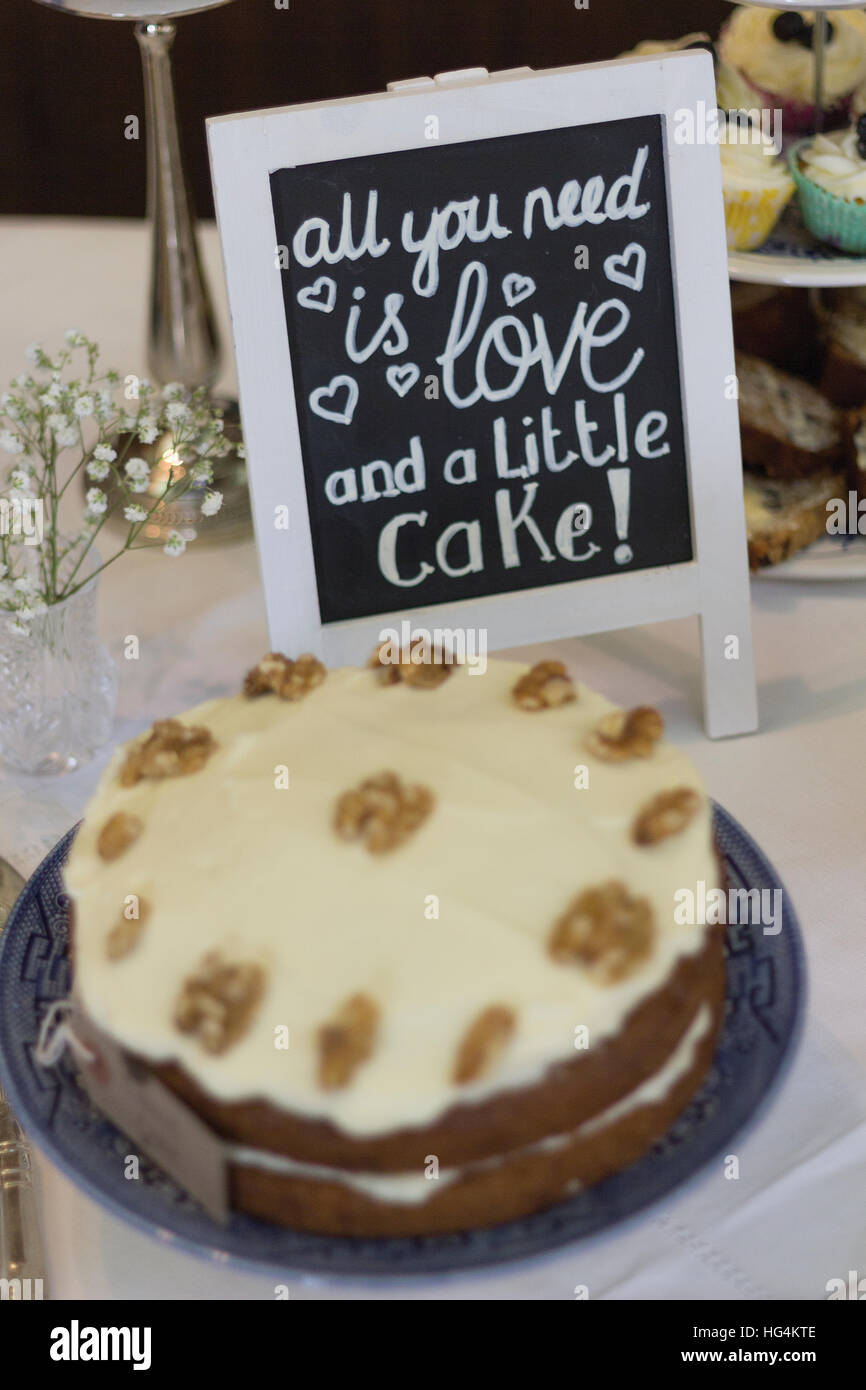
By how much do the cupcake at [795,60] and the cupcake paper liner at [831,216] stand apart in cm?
19

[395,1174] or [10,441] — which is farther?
[10,441]

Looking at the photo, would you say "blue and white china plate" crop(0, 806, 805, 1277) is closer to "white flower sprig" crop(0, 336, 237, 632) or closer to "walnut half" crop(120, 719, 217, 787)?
"walnut half" crop(120, 719, 217, 787)

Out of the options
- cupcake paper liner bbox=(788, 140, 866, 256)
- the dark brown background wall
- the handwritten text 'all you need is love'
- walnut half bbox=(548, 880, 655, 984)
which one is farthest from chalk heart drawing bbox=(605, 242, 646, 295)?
the dark brown background wall

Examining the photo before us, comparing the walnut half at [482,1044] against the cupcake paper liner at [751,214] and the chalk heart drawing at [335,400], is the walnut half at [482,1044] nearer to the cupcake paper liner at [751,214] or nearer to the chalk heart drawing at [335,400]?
the chalk heart drawing at [335,400]

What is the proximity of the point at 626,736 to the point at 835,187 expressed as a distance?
28.6 inches

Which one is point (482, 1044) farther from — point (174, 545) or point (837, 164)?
point (837, 164)

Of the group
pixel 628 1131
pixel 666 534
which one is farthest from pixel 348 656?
pixel 628 1131

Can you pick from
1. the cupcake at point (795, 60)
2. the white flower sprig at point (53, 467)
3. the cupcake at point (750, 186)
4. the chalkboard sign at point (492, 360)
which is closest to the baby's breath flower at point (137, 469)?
the white flower sprig at point (53, 467)

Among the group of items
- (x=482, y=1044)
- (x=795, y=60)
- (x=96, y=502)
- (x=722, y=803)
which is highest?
(x=795, y=60)

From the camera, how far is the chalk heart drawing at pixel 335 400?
124 cm

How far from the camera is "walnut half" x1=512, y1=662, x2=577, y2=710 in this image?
39.3 inches

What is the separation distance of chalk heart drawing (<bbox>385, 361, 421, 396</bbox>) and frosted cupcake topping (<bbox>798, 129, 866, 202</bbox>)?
18.4 inches

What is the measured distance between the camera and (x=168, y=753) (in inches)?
38.3

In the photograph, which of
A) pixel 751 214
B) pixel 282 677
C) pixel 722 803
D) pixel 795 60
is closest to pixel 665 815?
pixel 282 677
